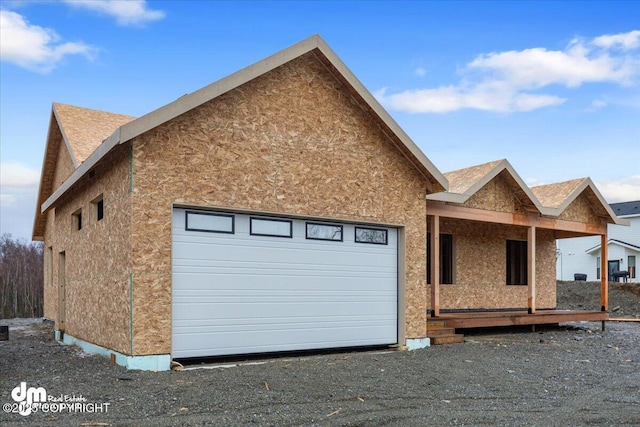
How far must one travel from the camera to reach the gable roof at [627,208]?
4059cm

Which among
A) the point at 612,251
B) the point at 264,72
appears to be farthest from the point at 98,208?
the point at 612,251

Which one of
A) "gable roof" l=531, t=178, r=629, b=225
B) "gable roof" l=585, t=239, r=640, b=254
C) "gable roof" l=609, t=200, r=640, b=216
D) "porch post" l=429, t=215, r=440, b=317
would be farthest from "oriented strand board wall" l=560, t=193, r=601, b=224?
"gable roof" l=609, t=200, r=640, b=216

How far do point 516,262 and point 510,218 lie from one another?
3.35 metres

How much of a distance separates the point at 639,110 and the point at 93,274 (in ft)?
48.8

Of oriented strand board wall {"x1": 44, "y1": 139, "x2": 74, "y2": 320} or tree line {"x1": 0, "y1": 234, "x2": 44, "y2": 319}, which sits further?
tree line {"x1": 0, "y1": 234, "x2": 44, "y2": 319}

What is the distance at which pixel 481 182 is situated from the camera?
1489 centimetres

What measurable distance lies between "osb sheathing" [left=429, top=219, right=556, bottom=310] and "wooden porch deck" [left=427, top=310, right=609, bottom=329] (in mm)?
500

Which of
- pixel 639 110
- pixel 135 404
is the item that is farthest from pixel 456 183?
pixel 135 404

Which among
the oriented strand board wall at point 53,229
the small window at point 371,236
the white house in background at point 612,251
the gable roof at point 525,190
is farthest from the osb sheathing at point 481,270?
the white house in background at point 612,251

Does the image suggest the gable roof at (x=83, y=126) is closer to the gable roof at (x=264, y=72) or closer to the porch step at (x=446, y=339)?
the gable roof at (x=264, y=72)

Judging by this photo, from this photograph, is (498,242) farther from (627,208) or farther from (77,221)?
(627,208)

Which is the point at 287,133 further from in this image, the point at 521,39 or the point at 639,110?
the point at 639,110

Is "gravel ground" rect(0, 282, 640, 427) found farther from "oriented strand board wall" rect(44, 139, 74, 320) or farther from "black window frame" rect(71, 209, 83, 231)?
"oriented strand board wall" rect(44, 139, 74, 320)

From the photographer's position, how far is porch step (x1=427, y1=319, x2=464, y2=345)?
13.6 meters
